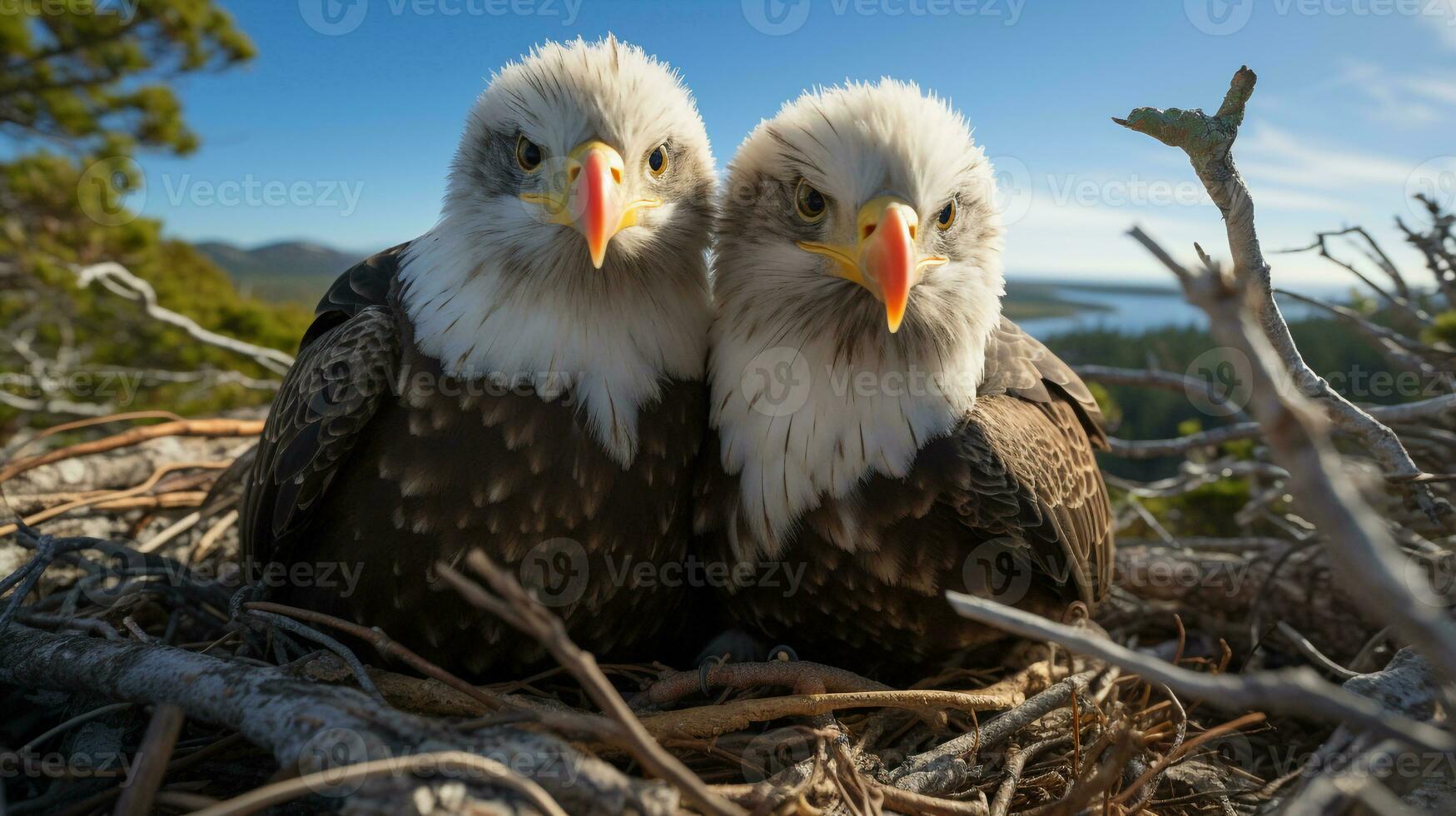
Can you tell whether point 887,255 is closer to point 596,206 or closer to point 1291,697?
point 596,206

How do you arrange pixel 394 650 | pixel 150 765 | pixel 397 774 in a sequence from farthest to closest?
pixel 394 650, pixel 150 765, pixel 397 774

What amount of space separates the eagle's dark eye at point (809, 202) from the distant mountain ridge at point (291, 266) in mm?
1776

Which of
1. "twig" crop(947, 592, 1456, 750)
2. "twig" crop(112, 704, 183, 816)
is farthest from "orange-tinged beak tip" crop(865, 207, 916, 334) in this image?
"twig" crop(112, 704, 183, 816)

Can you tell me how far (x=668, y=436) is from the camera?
8.87 ft

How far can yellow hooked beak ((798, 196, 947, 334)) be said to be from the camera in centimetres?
226

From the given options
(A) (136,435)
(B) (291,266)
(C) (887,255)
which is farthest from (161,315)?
(C) (887,255)

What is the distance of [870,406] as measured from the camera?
102 inches

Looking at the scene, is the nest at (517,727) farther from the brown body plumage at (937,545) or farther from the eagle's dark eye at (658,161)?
the eagle's dark eye at (658,161)

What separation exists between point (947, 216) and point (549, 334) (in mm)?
1352

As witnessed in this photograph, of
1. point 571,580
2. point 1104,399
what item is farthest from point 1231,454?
point 571,580

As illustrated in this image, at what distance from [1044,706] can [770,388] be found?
52.0 inches

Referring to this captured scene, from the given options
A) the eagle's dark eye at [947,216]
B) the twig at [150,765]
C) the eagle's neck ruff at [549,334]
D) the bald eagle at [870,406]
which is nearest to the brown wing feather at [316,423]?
the eagle's neck ruff at [549,334]

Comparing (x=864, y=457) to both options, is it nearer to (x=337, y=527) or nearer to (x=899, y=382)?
(x=899, y=382)

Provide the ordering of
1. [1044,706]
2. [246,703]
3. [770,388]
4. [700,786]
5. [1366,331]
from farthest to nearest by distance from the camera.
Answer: [1366,331] < [770,388] < [1044,706] < [246,703] < [700,786]
